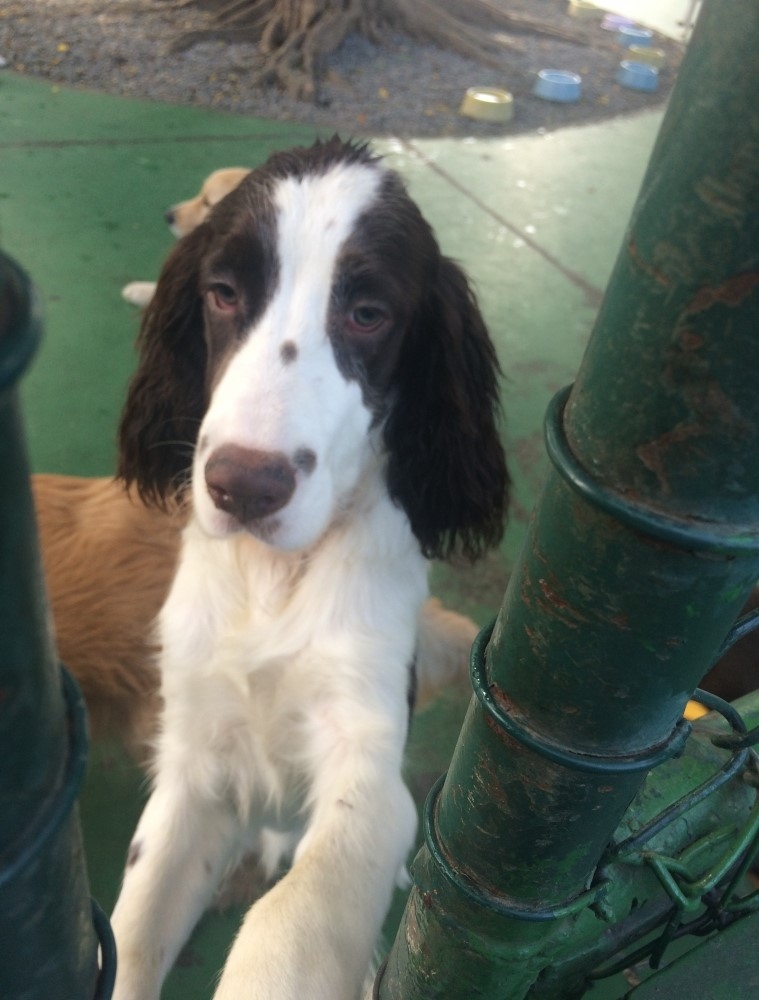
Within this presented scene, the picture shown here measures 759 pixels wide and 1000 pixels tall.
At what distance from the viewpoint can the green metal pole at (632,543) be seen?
17.6 inches

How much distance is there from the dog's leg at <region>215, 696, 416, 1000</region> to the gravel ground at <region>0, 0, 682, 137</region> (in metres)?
4.84

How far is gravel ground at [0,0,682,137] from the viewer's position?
19.5ft

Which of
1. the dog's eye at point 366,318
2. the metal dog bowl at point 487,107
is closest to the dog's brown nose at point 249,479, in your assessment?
the dog's eye at point 366,318

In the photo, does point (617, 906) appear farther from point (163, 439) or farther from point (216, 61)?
point (216, 61)

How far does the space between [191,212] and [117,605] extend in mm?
1795

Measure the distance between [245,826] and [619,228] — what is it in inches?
168

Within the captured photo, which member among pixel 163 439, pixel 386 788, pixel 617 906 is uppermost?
pixel 617 906

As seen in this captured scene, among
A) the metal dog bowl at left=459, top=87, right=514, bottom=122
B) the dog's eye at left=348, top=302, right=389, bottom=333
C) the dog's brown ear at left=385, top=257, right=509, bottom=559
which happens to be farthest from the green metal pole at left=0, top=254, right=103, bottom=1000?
the metal dog bowl at left=459, top=87, right=514, bottom=122

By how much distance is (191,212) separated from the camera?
351 centimetres

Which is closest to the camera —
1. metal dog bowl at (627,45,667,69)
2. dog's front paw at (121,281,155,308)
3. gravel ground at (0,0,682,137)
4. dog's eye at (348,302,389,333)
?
dog's eye at (348,302,389,333)

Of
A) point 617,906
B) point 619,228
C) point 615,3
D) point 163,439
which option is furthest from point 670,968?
point 615,3

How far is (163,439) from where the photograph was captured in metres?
1.98

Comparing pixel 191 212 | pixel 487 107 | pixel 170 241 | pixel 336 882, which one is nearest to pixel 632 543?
pixel 336 882

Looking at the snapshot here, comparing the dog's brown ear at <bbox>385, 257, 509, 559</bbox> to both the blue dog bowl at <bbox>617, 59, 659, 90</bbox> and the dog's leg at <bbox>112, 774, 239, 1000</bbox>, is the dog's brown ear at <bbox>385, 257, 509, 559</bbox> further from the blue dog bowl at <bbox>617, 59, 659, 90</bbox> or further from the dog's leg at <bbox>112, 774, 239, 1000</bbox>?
the blue dog bowl at <bbox>617, 59, 659, 90</bbox>
